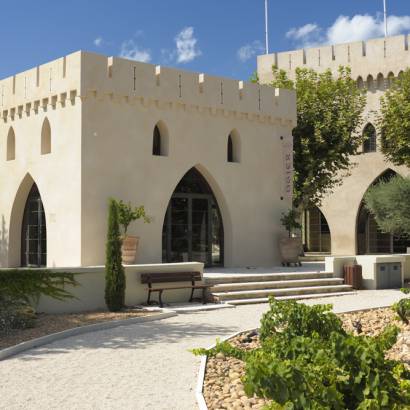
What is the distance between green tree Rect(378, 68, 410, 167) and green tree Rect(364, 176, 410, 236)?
277 inches

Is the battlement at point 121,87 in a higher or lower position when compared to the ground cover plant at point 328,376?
higher

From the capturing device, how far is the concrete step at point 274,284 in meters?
15.0

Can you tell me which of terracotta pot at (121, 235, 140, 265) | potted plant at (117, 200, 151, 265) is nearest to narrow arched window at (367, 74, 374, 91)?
potted plant at (117, 200, 151, 265)

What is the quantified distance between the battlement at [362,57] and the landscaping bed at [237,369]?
21.8 metres

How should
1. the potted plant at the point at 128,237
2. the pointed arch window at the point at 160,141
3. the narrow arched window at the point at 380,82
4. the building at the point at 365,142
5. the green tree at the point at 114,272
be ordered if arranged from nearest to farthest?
1. the green tree at the point at 114,272
2. the potted plant at the point at 128,237
3. the pointed arch window at the point at 160,141
4. the building at the point at 365,142
5. the narrow arched window at the point at 380,82

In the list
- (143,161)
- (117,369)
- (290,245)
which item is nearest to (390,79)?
(290,245)

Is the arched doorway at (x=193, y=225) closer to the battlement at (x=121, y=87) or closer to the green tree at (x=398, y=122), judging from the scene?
the battlement at (x=121, y=87)

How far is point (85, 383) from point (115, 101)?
1140cm

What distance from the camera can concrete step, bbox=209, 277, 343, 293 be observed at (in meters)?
15.0

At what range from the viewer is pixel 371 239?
1280 inches

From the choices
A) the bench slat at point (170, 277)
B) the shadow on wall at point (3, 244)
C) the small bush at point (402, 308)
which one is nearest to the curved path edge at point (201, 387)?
A: the small bush at point (402, 308)

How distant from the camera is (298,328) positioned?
7195mm

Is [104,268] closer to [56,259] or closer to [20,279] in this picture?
[20,279]

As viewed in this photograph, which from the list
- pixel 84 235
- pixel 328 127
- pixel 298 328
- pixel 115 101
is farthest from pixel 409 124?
pixel 298 328
